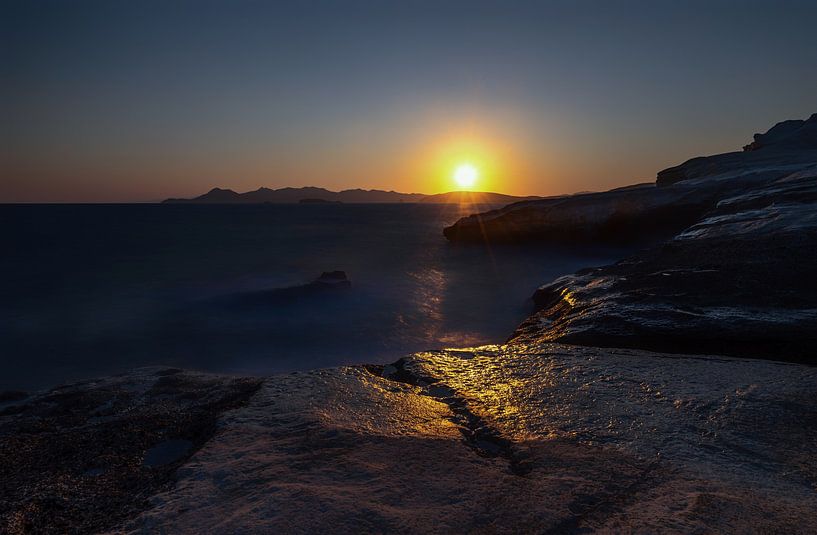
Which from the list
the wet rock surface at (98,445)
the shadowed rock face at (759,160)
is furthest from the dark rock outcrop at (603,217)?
the wet rock surface at (98,445)

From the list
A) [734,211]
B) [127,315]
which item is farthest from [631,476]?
[127,315]

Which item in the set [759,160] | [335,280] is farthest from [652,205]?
[335,280]

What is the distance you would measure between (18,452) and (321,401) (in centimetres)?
235

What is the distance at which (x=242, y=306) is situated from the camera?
15914 millimetres

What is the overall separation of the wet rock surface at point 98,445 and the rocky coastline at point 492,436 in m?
0.02

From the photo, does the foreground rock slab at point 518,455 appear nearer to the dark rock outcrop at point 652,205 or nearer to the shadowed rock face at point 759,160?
the dark rock outcrop at point 652,205

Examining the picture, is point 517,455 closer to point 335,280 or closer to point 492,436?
point 492,436

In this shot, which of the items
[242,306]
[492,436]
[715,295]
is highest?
[715,295]

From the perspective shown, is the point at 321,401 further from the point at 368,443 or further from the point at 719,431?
the point at 719,431

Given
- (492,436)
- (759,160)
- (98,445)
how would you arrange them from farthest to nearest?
(759,160)
(98,445)
(492,436)

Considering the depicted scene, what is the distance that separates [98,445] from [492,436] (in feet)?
9.62

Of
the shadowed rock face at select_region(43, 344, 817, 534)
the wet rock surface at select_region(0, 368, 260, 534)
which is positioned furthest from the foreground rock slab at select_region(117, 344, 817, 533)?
the wet rock surface at select_region(0, 368, 260, 534)

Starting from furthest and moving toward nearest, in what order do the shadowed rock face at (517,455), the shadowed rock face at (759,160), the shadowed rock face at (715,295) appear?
the shadowed rock face at (759,160), the shadowed rock face at (715,295), the shadowed rock face at (517,455)

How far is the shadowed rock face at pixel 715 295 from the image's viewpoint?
4418mm
